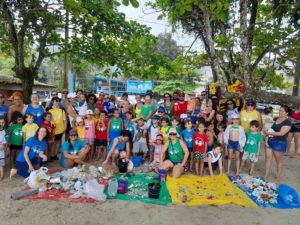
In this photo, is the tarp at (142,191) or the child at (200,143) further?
the child at (200,143)

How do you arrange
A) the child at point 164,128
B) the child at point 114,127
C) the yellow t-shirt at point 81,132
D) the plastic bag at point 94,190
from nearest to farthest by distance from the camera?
the plastic bag at point 94,190 < the child at point 164,128 < the yellow t-shirt at point 81,132 < the child at point 114,127

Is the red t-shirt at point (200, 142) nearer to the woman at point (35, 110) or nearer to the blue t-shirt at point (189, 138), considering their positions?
the blue t-shirt at point (189, 138)

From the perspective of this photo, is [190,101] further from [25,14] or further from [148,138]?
[25,14]

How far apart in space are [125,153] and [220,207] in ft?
8.68

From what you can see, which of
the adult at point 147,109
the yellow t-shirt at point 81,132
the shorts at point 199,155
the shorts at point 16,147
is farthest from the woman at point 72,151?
the shorts at point 199,155

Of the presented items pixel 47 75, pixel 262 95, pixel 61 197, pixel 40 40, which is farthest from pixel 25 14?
pixel 47 75

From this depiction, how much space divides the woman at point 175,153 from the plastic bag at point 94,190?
5.42ft

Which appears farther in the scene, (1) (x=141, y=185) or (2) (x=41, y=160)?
(2) (x=41, y=160)

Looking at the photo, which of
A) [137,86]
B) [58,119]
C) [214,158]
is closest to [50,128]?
[58,119]

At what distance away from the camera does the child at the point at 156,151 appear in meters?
6.32

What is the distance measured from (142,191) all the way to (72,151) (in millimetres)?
2138

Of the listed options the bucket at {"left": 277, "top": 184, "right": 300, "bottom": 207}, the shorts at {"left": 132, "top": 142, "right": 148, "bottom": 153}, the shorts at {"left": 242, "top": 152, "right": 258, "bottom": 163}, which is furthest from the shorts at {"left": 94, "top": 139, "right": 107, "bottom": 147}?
the bucket at {"left": 277, "top": 184, "right": 300, "bottom": 207}

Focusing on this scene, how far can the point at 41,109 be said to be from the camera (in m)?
6.41

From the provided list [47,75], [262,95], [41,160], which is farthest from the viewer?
[47,75]
